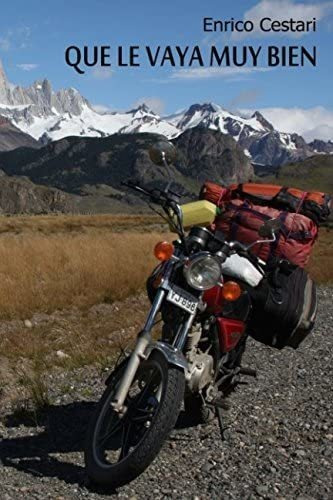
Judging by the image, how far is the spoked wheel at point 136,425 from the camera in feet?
13.0

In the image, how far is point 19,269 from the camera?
1352cm

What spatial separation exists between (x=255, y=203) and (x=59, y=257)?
1041cm

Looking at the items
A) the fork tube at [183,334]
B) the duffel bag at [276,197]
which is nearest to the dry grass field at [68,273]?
the duffel bag at [276,197]

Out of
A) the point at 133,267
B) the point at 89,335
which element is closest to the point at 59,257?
the point at 133,267

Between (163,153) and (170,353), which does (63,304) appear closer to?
(163,153)

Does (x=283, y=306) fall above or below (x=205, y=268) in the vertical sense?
below

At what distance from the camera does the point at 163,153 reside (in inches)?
186

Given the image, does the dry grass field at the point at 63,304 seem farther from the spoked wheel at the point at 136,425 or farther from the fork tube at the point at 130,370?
the fork tube at the point at 130,370

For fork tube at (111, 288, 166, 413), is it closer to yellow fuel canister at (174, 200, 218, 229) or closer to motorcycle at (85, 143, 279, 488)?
motorcycle at (85, 143, 279, 488)

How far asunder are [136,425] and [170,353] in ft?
1.78

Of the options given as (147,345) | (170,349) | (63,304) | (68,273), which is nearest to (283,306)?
(170,349)

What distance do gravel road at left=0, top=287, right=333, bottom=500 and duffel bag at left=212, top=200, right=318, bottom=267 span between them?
1485mm

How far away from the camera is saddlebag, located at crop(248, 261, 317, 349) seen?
199 inches

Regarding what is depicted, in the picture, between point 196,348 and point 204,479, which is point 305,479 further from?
point 196,348
